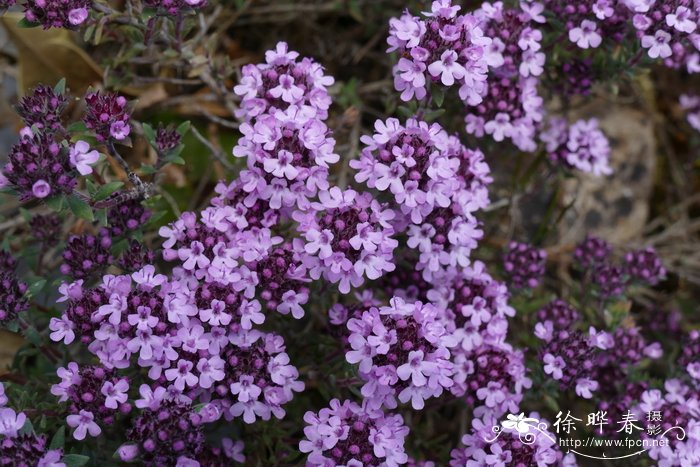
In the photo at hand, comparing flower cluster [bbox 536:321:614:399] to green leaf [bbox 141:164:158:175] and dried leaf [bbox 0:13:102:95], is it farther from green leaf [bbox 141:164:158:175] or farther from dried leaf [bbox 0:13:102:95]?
dried leaf [bbox 0:13:102:95]

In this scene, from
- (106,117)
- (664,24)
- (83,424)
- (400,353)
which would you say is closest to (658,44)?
(664,24)

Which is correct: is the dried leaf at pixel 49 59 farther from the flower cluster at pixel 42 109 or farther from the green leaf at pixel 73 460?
the green leaf at pixel 73 460

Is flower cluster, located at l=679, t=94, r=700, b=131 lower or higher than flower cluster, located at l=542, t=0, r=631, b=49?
lower

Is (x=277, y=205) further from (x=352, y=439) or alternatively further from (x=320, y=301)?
(x=352, y=439)

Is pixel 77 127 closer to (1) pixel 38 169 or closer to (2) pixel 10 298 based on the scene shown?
(1) pixel 38 169

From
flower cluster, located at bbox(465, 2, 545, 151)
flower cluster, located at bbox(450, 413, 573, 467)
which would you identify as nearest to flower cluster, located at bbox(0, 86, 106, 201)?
flower cluster, located at bbox(465, 2, 545, 151)

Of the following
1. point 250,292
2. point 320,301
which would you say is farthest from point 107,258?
point 320,301
